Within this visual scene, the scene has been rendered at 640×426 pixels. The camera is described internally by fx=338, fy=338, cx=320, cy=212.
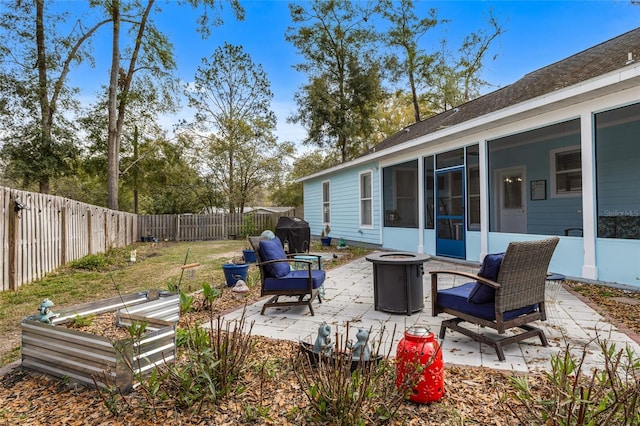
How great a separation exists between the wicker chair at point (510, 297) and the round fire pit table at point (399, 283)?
0.74m

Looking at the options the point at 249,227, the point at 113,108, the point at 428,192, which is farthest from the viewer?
the point at 249,227

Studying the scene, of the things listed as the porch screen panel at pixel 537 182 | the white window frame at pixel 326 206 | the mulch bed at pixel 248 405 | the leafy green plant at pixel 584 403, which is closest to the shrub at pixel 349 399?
the mulch bed at pixel 248 405

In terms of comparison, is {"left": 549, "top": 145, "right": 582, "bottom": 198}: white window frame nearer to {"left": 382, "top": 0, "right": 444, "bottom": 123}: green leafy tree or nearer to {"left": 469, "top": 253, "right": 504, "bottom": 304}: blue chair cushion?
{"left": 469, "top": 253, "right": 504, "bottom": 304}: blue chair cushion

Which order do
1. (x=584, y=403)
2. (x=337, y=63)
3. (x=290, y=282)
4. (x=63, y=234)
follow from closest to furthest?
(x=584, y=403) < (x=290, y=282) < (x=63, y=234) < (x=337, y=63)

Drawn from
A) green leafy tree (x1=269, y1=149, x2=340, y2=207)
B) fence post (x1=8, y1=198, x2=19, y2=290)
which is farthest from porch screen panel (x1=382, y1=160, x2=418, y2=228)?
green leafy tree (x1=269, y1=149, x2=340, y2=207)

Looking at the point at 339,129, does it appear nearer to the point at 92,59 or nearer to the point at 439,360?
the point at 92,59

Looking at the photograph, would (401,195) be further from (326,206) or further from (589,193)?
(326,206)

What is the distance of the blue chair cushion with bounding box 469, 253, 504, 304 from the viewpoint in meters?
2.79

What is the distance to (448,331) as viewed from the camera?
3387 mm

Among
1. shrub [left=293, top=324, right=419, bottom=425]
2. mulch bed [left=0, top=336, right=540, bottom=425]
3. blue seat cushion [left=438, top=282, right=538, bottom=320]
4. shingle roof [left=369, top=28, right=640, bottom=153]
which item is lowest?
mulch bed [left=0, top=336, right=540, bottom=425]

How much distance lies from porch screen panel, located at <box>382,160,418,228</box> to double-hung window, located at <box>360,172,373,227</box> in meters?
0.79

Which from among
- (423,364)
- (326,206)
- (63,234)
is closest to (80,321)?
(423,364)

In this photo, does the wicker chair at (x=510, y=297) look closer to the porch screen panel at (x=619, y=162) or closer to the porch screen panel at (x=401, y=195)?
the porch screen panel at (x=619, y=162)

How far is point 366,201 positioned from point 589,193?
6196mm
